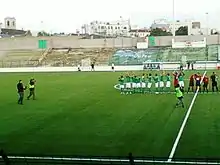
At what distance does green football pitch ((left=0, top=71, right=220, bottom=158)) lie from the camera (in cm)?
1562

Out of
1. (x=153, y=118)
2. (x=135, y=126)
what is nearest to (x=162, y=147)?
(x=135, y=126)

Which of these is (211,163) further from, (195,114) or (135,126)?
(195,114)

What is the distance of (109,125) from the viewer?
20297 millimetres

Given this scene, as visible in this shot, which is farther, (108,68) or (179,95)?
(108,68)

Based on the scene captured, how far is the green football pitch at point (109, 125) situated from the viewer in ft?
51.3

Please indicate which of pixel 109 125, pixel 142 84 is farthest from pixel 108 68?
pixel 109 125

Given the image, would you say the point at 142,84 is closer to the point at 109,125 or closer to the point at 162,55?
the point at 109,125

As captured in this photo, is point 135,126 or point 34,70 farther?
point 34,70

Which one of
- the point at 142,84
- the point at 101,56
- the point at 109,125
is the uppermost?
the point at 101,56

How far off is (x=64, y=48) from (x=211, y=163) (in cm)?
7556

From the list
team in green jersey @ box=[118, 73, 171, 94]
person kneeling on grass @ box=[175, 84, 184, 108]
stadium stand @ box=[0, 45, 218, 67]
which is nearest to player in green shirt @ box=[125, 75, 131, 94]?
team in green jersey @ box=[118, 73, 171, 94]

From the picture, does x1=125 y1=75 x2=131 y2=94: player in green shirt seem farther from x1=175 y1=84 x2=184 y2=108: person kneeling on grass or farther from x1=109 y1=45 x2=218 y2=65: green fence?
x1=109 y1=45 x2=218 y2=65: green fence

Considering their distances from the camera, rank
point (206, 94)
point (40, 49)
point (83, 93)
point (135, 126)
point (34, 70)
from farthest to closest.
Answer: point (40, 49) → point (34, 70) → point (83, 93) → point (206, 94) → point (135, 126)

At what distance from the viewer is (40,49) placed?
86.1 meters
